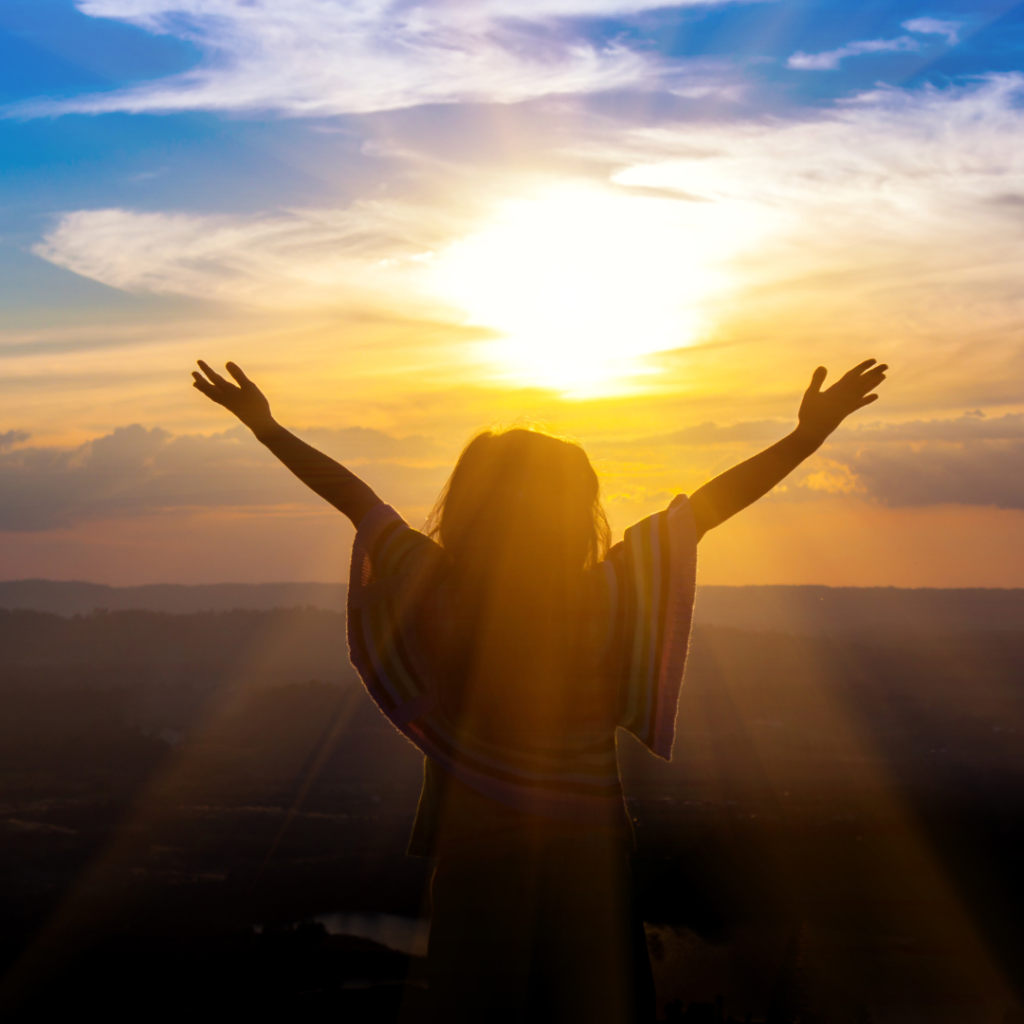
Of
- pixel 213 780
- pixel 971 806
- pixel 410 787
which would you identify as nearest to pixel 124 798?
pixel 213 780

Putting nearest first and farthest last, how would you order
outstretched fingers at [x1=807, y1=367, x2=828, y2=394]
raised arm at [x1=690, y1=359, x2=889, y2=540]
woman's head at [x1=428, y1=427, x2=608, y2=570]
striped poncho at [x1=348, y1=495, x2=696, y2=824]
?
striped poncho at [x1=348, y1=495, x2=696, y2=824]
woman's head at [x1=428, y1=427, x2=608, y2=570]
raised arm at [x1=690, y1=359, x2=889, y2=540]
outstretched fingers at [x1=807, y1=367, x2=828, y2=394]

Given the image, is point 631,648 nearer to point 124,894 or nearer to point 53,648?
point 124,894

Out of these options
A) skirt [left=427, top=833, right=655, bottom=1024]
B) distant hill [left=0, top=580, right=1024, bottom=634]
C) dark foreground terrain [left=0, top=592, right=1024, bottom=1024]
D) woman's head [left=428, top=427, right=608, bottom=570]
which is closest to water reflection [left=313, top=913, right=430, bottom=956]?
dark foreground terrain [left=0, top=592, right=1024, bottom=1024]

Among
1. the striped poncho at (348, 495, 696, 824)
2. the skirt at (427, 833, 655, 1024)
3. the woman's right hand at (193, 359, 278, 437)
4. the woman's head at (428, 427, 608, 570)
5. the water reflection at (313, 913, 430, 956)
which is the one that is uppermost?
the woman's right hand at (193, 359, 278, 437)

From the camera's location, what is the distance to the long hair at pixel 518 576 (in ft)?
7.28

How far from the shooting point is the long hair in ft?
7.28

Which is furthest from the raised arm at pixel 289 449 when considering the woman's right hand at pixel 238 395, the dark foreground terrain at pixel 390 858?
the dark foreground terrain at pixel 390 858

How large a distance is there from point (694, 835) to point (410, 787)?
Answer: 14.3 meters

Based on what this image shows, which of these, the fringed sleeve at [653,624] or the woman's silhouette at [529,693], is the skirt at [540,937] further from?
the fringed sleeve at [653,624]

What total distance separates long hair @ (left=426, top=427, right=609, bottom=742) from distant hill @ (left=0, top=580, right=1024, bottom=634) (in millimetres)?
124328

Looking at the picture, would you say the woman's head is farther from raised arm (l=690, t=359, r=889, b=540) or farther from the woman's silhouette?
raised arm (l=690, t=359, r=889, b=540)

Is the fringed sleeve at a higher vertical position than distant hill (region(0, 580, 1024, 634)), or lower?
higher

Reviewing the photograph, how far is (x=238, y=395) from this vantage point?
2.84 metres

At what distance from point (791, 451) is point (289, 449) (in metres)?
1.52
